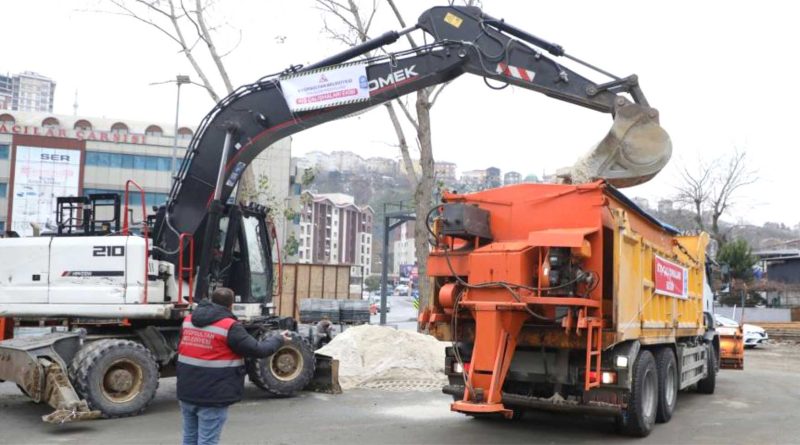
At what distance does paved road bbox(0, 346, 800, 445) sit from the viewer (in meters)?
8.62

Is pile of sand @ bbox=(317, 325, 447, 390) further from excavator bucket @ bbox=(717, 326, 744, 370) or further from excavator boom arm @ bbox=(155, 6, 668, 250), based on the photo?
excavator bucket @ bbox=(717, 326, 744, 370)

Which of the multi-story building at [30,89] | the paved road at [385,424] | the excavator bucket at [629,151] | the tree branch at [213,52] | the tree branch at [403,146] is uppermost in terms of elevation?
the multi-story building at [30,89]

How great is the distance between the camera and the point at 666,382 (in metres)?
9.70

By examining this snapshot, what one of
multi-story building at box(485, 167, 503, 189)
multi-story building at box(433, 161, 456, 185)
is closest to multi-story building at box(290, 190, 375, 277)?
multi-story building at box(485, 167, 503, 189)

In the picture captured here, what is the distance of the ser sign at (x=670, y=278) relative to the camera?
9594 mm

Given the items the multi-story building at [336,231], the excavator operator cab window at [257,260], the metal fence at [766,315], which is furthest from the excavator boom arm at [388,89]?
the multi-story building at [336,231]

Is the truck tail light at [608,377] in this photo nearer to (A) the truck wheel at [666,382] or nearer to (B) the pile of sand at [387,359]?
(A) the truck wheel at [666,382]

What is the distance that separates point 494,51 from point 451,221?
10.5 ft

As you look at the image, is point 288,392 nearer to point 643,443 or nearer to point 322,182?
point 643,443

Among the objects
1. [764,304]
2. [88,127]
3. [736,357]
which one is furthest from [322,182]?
[736,357]

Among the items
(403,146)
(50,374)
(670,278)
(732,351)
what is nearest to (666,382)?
(670,278)

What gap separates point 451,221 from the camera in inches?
336

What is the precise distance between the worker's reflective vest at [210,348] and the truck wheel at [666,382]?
5.86 m

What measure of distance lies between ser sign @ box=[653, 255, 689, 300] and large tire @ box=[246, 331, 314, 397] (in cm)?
531
